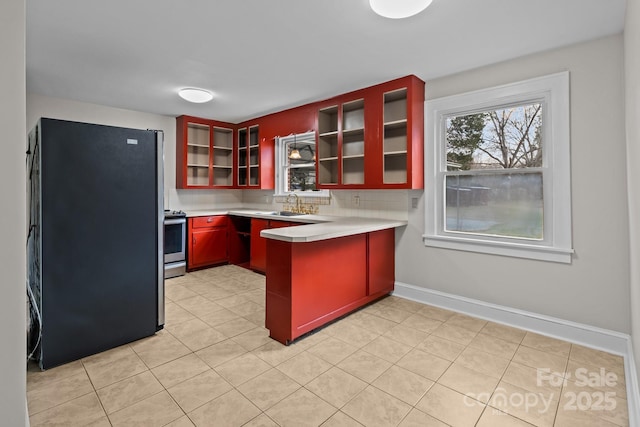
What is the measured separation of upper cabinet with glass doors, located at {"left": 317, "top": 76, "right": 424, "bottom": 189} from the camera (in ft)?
11.1

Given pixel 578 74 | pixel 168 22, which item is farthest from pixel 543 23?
pixel 168 22

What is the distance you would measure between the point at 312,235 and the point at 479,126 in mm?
2060

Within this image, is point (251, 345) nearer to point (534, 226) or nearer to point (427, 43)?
point (534, 226)

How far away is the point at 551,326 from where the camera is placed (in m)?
2.75

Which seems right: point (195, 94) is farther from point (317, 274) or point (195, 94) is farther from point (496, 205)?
point (496, 205)

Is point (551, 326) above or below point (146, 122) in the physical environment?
below

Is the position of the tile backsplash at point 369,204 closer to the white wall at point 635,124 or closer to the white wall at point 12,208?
the white wall at point 635,124

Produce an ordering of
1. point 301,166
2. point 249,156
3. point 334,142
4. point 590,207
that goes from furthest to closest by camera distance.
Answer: point 249,156 < point 301,166 < point 334,142 < point 590,207

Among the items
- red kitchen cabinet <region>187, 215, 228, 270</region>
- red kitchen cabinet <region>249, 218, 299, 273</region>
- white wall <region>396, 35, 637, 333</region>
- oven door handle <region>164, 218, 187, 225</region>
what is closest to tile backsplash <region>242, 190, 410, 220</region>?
red kitchen cabinet <region>249, 218, 299, 273</region>

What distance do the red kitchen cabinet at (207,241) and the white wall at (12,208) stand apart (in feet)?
12.0

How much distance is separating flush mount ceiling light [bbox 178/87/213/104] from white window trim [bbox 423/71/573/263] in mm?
2654

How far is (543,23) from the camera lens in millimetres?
2324

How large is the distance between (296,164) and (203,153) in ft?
5.59

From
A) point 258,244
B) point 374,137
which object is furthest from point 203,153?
point 374,137
